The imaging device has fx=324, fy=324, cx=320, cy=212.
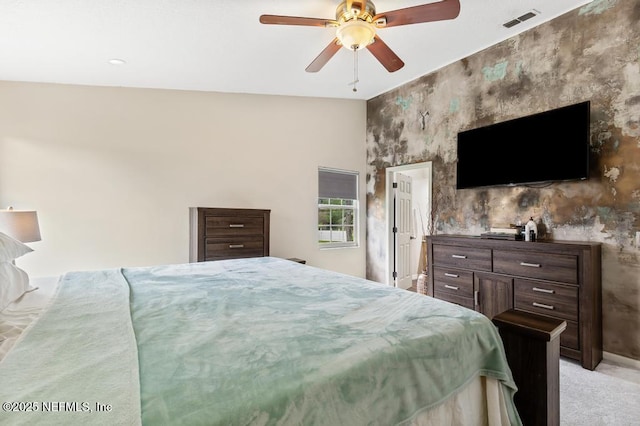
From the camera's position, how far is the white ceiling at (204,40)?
259cm

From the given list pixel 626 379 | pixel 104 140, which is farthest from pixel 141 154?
pixel 626 379

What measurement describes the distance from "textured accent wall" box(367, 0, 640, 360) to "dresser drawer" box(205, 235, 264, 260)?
243 centimetres

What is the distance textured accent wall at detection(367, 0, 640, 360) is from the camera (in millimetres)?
2732

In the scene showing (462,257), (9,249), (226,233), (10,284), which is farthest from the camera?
(226,233)

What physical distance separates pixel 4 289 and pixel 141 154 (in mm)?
2877

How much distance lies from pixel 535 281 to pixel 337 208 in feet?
10.2

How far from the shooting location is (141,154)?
158 inches

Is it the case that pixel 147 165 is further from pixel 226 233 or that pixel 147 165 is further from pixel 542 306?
pixel 542 306

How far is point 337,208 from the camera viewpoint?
5.47 m

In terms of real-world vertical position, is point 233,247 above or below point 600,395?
above

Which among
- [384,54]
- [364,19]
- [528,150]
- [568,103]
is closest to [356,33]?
[364,19]

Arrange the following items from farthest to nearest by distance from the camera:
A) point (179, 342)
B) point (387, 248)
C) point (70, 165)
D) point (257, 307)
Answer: point (387, 248) → point (70, 165) → point (257, 307) → point (179, 342)

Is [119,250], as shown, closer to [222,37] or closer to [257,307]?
[222,37]

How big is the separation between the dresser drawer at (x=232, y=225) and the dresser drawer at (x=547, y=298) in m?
2.95
